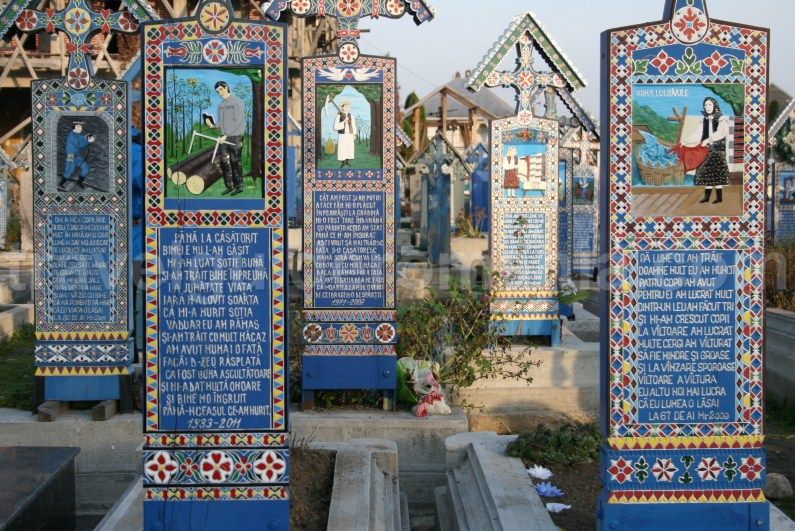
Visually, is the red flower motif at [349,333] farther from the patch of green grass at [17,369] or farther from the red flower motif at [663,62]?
the red flower motif at [663,62]

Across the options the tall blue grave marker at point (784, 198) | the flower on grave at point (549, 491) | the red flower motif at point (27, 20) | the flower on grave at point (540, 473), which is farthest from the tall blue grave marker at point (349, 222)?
the tall blue grave marker at point (784, 198)

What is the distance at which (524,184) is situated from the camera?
32.3 ft

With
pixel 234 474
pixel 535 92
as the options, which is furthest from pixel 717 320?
pixel 535 92

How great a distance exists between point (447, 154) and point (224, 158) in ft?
53.1

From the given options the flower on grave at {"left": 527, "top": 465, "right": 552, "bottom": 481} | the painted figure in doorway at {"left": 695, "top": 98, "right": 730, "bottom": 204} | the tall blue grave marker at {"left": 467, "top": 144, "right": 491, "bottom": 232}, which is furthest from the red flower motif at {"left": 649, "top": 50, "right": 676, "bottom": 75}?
the tall blue grave marker at {"left": 467, "top": 144, "right": 491, "bottom": 232}

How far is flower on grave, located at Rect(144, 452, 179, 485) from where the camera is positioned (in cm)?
454

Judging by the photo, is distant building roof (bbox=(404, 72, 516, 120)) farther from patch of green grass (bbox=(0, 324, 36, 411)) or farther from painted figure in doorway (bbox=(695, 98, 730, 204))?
painted figure in doorway (bbox=(695, 98, 730, 204))

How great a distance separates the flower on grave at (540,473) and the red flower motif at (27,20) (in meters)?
4.93

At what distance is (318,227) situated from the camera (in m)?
7.55

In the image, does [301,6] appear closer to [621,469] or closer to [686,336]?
[686,336]

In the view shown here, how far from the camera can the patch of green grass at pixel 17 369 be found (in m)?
7.56

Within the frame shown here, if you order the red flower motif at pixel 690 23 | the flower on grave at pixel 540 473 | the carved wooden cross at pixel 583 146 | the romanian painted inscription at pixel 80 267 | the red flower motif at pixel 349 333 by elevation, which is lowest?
the flower on grave at pixel 540 473

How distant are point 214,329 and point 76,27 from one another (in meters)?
3.66

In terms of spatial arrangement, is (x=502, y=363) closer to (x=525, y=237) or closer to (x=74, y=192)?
(x=525, y=237)
